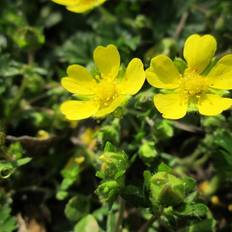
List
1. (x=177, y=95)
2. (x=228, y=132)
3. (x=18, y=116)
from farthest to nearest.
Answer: (x=18, y=116) < (x=228, y=132) < (x=177, y=95)

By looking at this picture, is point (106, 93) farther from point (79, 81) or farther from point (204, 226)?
point (204, 226)

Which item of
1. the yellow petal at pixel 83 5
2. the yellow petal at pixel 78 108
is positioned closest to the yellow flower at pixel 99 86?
the yellow petal at pixel 78 108

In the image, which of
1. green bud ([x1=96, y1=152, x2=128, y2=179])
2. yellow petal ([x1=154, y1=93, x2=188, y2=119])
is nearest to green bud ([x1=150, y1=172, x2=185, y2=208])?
green bud ([x1=96, y1=152, x2=128, y2=179])

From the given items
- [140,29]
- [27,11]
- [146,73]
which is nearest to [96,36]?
[140,29]

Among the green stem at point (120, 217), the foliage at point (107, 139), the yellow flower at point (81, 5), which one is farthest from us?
the yellow flower at point (81, 5)

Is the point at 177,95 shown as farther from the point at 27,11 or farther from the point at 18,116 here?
the point at 27,11

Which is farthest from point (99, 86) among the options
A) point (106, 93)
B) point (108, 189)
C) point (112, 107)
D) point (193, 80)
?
point (108, 189)

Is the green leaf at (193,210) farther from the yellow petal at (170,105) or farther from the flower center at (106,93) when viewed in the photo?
the flower center at (106,93)
